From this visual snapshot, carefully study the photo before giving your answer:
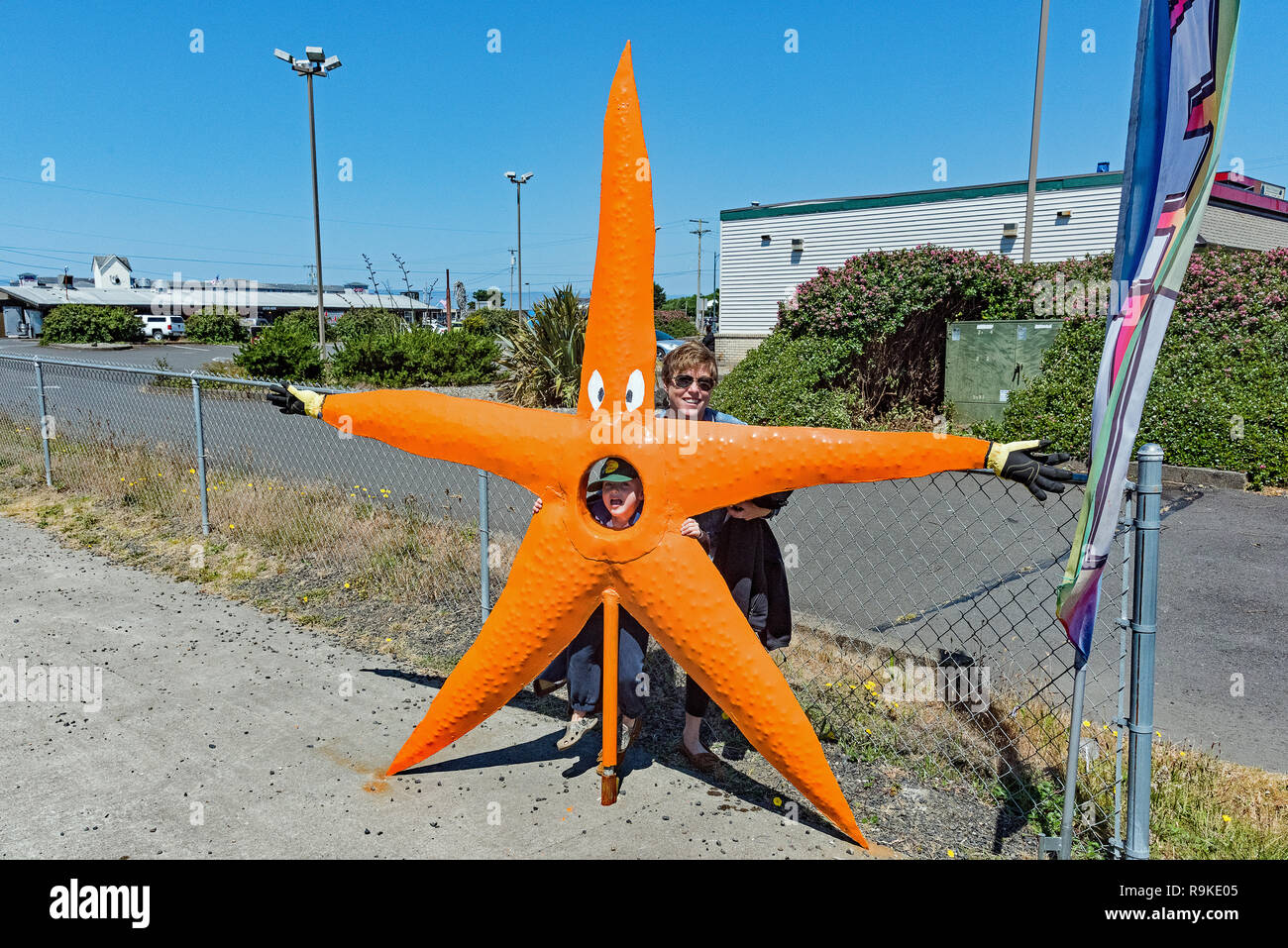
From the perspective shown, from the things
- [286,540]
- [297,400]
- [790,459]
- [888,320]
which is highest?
[888,320]

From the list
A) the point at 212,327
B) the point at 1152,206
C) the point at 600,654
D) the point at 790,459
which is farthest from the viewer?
the point at 212,327

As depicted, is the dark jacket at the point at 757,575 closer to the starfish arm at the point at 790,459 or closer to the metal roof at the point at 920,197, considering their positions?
the starfish arm at the point at 790,459

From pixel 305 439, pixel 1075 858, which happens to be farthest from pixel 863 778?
pixel 305 439

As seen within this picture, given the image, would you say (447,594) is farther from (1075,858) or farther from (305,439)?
(305,439)

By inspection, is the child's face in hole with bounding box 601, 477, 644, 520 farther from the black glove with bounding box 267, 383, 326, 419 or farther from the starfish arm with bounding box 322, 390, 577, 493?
the black glove with bounding box 267, 383, 326, 419

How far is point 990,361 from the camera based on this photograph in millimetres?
13188

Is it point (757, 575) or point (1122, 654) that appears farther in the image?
point (757, 575)

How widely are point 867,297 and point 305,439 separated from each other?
982cm

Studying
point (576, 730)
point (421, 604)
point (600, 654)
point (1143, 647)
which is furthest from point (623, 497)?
point (421, 604)

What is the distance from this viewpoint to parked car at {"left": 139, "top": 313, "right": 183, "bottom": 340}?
4531cm

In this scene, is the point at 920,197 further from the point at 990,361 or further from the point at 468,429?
the point at 468,429

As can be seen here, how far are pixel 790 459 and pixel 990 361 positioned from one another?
475 inches

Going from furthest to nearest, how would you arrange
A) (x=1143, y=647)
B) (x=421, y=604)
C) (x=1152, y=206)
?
1. (x=421, y=604)
2. (x=1143, y=647)
3. (x=1152, y=206)

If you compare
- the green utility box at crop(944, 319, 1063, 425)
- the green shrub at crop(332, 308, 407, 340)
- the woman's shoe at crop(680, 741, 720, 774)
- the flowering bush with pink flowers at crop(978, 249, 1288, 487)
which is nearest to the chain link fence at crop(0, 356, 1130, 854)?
the woman's shoe at crop(680, 741, 720, 774)
